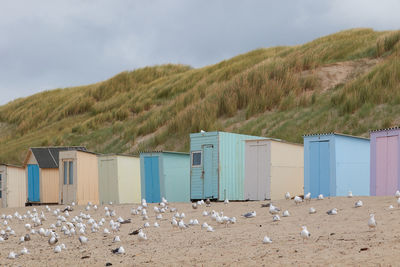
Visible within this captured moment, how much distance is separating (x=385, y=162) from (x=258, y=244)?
798 cm

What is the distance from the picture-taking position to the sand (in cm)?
915

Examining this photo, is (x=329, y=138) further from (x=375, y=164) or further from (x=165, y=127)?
(x=165, y=127)

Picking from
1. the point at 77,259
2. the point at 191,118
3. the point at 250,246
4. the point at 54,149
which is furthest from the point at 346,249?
the point at 191,118

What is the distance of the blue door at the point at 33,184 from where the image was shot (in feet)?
95.0

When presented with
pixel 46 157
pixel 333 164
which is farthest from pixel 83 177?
pixel 333 164

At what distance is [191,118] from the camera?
125 ft

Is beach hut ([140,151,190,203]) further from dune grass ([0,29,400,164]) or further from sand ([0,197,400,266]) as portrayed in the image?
dune grass ([0,29,400,164])

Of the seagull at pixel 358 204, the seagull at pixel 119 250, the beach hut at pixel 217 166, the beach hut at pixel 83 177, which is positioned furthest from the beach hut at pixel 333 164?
the beach hut at pixel 83 177

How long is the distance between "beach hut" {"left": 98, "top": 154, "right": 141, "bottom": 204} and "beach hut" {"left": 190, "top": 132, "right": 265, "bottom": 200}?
417cm

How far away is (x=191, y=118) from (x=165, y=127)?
7.19 feet

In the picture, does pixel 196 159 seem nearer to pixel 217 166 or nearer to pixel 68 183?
pixel 217 166

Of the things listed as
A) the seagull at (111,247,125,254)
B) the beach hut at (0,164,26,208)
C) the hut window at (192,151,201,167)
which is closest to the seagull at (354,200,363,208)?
the seagull at (111,247,125,254)

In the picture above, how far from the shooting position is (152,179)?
23375 millimetres

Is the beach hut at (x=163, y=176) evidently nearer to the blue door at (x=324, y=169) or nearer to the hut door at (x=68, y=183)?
the hut door at (x=68, y=183)
